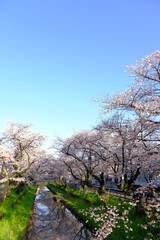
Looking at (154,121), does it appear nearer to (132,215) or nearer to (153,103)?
(153,103)

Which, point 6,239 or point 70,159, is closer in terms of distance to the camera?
point 6,239

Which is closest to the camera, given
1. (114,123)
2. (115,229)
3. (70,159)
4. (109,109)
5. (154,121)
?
(154,121)

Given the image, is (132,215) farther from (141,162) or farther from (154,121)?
(154,121)

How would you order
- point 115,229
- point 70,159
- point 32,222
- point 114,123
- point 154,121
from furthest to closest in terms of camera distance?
point 70,159 → point 32,222 → point 115,229 → point 114,123 → point 154,121

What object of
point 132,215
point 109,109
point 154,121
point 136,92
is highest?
point 136,92

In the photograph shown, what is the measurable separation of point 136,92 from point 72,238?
1357cm

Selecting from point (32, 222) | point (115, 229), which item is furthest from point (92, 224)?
point (32, 222)

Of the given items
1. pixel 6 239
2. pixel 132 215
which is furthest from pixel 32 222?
pixel 132 215

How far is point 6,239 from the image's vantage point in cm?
1179

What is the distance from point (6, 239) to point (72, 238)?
642cm

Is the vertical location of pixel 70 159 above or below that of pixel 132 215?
above

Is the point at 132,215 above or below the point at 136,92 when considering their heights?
below

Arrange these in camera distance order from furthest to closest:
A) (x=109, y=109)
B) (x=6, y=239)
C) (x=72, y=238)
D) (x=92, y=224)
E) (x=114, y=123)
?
(x=92, y=224) < (x=72, y=238) < (x=114, y=123) < (x=6, y=239) < (x=109, y=109)

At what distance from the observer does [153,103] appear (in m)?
9.65
